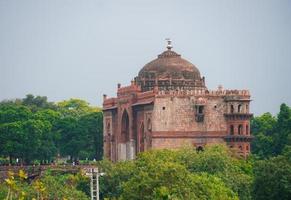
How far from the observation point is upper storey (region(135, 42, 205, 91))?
9375cm

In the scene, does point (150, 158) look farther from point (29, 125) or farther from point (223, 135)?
point (29, 125)

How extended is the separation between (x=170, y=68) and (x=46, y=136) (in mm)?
21223

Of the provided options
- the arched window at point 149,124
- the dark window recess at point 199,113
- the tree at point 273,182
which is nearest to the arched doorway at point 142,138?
the arched window at point 149,124

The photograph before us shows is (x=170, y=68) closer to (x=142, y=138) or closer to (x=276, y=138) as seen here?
(x=142, y=138)

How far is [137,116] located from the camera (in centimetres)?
9512

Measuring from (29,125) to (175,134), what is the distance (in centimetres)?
2393

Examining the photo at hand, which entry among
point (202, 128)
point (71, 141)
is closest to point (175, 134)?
point (202, 128)

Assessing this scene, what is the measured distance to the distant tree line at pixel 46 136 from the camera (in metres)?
108

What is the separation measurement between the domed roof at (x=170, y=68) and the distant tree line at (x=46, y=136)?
648 inches

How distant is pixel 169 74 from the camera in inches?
3708

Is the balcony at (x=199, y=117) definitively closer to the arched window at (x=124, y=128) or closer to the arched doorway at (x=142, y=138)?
the arched doorway at (x=142, y=138)

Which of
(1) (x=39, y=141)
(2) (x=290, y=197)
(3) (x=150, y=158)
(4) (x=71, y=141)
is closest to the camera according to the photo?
(2) (x=290, y=197)

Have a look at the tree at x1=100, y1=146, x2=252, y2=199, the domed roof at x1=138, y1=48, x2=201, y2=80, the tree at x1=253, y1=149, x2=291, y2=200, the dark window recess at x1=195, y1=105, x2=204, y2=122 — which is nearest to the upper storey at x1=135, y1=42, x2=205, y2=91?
the domed roof at x1=138, y1=48, x2=201, y2=80

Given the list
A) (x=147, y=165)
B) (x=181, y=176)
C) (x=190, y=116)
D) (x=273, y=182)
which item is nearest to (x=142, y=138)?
(x=190, y=116)
